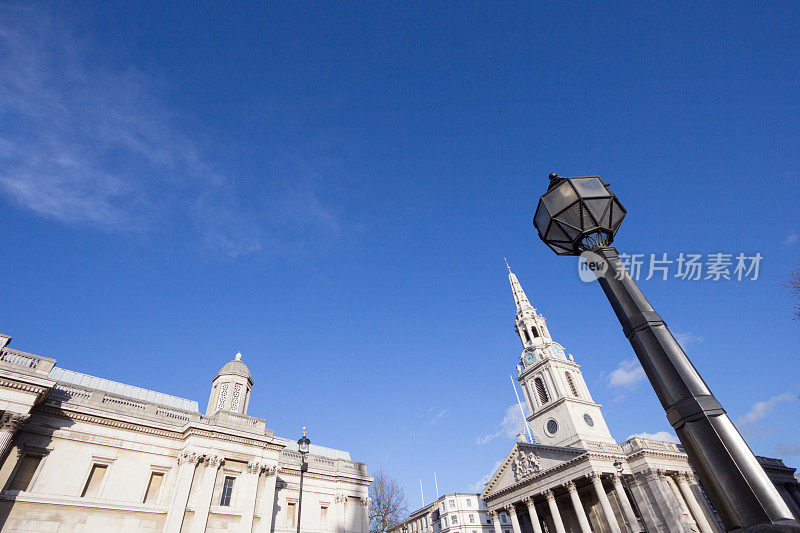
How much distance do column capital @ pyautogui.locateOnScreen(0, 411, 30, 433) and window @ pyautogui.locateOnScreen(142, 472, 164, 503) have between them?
294 inches

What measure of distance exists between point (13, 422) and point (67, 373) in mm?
10637

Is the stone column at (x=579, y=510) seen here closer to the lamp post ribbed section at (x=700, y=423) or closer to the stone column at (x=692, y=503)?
the stone column at (x=692, y=503)

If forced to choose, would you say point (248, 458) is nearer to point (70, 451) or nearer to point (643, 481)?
point (70, 451)

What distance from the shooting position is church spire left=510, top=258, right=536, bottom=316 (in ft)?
221

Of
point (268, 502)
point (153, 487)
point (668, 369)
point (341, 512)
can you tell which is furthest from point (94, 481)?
point (668, 369)

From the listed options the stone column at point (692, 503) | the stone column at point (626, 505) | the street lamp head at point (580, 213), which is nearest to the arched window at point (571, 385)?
the stone column at point (692, 503)

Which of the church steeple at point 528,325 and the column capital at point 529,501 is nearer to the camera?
the column capital at point 529,501

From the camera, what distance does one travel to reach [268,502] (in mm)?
25875

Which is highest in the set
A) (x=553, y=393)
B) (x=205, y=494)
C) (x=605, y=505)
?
(x=553, y=393)

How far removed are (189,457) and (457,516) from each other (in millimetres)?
66192

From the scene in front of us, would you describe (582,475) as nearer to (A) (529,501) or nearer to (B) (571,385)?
(A) (529,501)

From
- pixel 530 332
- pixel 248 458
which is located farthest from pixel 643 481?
pixel 248 458

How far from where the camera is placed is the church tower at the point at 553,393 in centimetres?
5150

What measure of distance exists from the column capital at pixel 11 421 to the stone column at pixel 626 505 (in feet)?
153
